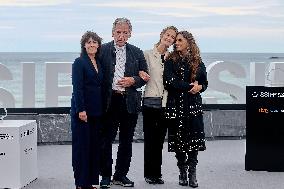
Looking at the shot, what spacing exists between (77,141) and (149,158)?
908mm

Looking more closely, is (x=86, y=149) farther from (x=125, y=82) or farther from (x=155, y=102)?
(x=155, y=102)

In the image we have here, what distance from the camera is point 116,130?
5473 mm

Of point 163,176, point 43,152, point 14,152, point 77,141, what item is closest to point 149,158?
point 163,176

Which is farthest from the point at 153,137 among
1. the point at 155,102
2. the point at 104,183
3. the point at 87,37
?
the point at 87,37

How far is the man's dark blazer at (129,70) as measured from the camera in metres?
5.28

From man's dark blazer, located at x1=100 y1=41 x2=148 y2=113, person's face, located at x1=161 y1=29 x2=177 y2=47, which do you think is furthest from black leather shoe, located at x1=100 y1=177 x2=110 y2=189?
person's face, located at x1=161 y1=29 x2=177 y2=47

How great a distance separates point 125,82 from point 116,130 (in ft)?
1.61

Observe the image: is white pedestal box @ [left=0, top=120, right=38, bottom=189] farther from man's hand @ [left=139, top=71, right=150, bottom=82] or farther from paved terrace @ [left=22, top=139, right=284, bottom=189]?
man's hand @ [left=139, top=71, right=150, bottom=82]

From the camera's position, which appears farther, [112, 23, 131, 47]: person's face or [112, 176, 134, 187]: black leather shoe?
[112, 176, 134, 187]: black leather shoe

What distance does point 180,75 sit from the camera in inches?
215

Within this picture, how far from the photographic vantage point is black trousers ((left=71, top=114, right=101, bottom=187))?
16.6ft

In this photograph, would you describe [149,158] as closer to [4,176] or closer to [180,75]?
[180,75]

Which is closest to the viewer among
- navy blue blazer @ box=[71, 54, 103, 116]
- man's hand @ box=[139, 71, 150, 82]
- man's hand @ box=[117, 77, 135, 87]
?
navy blue blazer @ box=[71, 54, 103, 116]

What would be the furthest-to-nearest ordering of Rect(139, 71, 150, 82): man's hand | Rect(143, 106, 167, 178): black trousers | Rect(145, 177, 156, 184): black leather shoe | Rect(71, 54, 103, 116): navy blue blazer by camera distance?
Rect(145, 177, 156, 184): black leather shoe → Rect(143, 106, 167, 178): black trousers → Rect(139, 71, 150, 82): man's hand → Rect(71, 54, 103, 116): navy blue blazer
